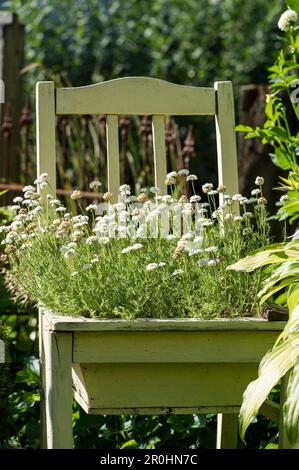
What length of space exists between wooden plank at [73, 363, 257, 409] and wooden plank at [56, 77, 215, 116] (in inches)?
35.8

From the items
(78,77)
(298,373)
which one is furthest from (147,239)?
(78,77)

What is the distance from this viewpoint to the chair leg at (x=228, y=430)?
2988mm

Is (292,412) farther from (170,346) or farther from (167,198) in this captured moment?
(167,198)

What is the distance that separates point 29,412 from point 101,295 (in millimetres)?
1124

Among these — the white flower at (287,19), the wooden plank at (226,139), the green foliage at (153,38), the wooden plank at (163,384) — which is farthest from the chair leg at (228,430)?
the green foliage at (153,38)

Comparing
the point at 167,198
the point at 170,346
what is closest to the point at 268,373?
the point at 170,346

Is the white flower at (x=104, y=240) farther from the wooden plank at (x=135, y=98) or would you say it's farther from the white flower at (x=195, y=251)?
the wooden plank at (x=135, y=98)

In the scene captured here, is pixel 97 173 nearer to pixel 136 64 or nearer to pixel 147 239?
pixel 147 239

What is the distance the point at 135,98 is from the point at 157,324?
39.0 inches

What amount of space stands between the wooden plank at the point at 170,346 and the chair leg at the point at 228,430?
74 centimetres

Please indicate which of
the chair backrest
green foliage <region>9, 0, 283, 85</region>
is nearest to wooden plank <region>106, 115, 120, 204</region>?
the chair backrest

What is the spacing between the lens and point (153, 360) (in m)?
2.24

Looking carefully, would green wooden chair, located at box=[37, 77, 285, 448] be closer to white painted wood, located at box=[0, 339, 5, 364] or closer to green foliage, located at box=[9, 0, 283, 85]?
white painted wood, located at box=[0, 339, 5, 364]

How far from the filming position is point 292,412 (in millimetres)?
2129
